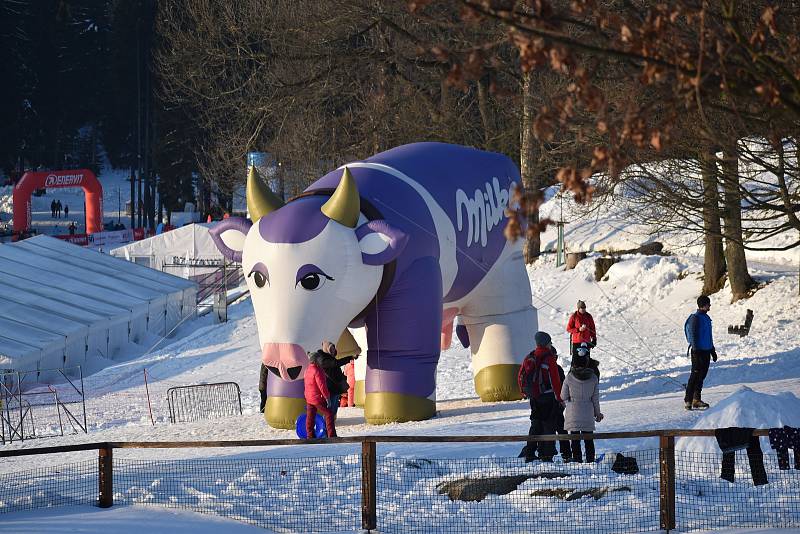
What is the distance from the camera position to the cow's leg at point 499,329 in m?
16.7

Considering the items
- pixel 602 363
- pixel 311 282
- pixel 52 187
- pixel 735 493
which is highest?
pixel 52 187

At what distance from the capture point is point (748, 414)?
11562 millimetres

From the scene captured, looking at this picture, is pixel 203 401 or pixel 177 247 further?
pixel 177 247

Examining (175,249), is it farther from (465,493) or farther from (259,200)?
(465,493)

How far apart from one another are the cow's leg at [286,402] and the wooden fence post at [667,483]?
575 centimetres

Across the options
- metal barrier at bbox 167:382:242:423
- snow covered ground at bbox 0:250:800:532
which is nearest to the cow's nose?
snow covered ground at bbox 0:250:800:532

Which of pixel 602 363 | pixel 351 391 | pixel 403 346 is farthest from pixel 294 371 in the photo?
pixel 602 363

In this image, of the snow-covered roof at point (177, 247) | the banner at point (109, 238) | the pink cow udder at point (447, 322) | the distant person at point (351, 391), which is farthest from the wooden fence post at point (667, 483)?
the banner at point (109, 238)

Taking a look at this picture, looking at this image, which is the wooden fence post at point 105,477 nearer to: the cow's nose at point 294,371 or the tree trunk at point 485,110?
the cow's nose at point 294,371

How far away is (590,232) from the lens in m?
33.7

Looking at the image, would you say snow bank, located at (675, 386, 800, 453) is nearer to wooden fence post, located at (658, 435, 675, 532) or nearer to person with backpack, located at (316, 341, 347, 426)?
wooden fence post, located at (658, 435, 675, 532)

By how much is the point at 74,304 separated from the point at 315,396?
53.7ft

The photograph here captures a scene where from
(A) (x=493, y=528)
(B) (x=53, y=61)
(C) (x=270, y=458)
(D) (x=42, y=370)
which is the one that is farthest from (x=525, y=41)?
(B) (x=53, y=61)

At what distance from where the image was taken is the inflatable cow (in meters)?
13.6
